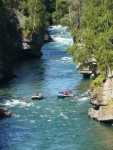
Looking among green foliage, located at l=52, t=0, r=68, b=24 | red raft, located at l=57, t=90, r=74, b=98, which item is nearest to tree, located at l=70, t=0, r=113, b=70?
red raft, located at l=57, t=90, r=74, b=98

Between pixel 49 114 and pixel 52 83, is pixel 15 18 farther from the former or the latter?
pixel 49 114

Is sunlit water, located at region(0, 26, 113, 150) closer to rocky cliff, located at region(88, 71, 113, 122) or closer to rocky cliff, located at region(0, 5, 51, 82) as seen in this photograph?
rocky cliff, located at region(88, 71, 113, 122)

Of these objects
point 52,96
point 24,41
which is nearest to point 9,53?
point 24,41

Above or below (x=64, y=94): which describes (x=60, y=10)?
above

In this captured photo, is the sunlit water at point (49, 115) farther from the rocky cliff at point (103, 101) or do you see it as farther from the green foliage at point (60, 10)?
the green foliage at point (60, 10)

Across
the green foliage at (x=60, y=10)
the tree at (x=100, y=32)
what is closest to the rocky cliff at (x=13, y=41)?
the green foliage at (x=60, y=10)

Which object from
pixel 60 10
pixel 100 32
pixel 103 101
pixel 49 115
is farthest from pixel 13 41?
pixel 103 101

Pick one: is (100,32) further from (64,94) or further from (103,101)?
(64,94)

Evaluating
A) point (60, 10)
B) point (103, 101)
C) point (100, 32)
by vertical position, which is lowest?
→ point (103, 101)
